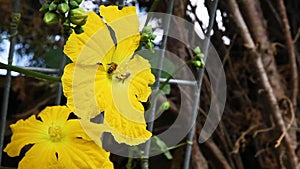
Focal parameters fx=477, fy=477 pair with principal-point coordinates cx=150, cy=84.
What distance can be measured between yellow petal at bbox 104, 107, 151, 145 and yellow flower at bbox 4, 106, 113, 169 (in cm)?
2

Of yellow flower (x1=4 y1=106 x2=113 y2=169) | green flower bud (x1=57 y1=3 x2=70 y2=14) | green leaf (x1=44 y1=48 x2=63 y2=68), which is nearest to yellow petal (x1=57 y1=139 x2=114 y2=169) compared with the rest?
yellow flower (x1=4 y1=106 x2=113 y2=169)

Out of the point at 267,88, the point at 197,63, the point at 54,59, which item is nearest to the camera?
the point at 197,63

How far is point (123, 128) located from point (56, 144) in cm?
6

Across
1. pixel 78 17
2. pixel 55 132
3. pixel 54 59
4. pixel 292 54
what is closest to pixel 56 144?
pixel 55 132

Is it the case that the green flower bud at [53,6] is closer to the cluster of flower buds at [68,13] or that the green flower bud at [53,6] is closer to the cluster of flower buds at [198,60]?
the cluster of flower buds at [68,13]

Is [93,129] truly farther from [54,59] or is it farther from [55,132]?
[54,59]

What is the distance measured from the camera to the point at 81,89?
1.12ft

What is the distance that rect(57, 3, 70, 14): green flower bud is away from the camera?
32cm

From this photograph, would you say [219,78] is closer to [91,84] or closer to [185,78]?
[185,78]

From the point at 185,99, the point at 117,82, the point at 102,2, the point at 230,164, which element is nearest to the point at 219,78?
the point at 185,99

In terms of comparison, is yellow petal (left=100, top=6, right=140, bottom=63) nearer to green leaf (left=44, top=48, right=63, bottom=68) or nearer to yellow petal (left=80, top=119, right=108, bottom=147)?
yellow petal (left=80, top=119, right=108, bottom=147)

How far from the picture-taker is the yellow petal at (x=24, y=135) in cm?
38

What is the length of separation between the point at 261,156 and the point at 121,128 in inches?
29.7

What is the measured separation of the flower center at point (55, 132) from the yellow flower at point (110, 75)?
0.04 m
